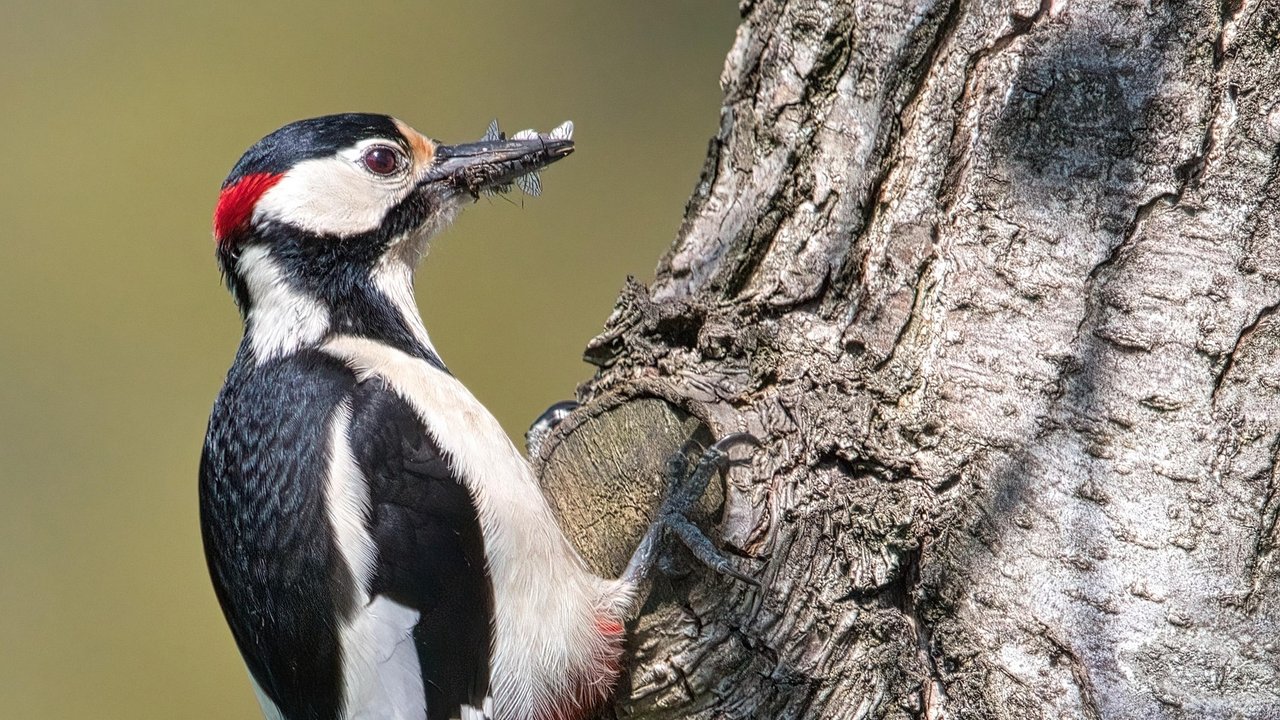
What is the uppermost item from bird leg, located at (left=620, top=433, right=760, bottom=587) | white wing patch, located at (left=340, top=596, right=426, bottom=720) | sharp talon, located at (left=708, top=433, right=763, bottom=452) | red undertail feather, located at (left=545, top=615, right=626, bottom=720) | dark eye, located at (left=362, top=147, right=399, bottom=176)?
dark eye, located at (left=362, top=147, right=399, bottom=176)

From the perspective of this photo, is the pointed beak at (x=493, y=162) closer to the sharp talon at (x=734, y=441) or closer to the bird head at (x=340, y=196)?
the bird head at (x=340, y=196)

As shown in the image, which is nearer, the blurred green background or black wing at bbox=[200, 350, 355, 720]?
black wing at bbox=[200, 350, 355, 720]

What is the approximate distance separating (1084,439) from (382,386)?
47.3 inches

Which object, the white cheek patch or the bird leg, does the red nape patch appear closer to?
the white cheek patch

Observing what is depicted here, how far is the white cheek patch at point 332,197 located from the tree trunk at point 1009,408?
787 millimetres

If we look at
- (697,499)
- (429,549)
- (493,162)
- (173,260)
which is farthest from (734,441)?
(173,260)

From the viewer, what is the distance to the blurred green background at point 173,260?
480 cm

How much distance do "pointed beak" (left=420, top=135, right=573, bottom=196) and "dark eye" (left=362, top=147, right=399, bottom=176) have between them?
3.1 inches

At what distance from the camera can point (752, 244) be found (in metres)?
2.07

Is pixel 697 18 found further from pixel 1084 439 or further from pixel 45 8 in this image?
pixel 1084 439

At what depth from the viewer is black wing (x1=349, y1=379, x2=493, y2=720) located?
77.8 inches

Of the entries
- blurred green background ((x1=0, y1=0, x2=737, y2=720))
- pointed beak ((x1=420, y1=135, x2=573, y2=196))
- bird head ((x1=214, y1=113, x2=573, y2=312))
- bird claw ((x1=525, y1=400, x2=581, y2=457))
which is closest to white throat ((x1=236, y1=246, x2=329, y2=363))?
bird head ((x1=214, y1=113, x2=573, y2=312))

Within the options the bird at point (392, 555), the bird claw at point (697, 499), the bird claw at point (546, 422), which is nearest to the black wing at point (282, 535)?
the bird at point (392, 555)

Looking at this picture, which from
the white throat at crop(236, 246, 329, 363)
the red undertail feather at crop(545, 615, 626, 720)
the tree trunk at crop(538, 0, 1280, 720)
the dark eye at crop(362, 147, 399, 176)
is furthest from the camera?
the dark eye at crop(362, 147, 399, 176)
